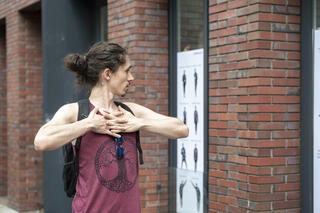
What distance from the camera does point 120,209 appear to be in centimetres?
299

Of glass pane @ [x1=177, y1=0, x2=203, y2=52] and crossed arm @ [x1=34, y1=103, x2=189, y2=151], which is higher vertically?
glass pane @ [x1=177, y1=0, x2=203, y2=52]

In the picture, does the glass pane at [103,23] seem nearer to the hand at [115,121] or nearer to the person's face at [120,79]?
the person's face at [120,79]

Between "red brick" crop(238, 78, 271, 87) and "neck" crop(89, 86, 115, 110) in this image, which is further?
"red brick" crop(238, 78, 271, 87)

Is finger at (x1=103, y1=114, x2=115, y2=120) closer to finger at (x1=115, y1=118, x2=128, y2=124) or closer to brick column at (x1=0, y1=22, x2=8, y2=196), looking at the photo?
finger at (x1=115, y1=118, x2=128, y2=124)

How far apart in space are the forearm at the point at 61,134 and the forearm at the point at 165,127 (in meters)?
0.36

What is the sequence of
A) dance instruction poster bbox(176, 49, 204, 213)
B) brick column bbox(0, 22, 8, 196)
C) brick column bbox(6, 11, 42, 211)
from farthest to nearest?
brick column bbox(0, 22, 8, 196) < brick column bbox(6, 11, 42, 211) < dance instruction poster bbox(176, 49, 204, 213)

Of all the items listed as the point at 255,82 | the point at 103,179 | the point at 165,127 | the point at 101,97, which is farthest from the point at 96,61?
the point at 255,82

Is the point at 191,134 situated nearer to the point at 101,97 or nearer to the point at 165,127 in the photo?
the point at 165,127

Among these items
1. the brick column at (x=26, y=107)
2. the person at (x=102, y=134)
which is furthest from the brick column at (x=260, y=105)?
the brick column at (x=26, y=107)

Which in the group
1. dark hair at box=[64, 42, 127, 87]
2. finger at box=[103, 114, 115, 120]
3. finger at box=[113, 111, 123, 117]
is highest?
dark hair at box=[64, 42, 127, 87]

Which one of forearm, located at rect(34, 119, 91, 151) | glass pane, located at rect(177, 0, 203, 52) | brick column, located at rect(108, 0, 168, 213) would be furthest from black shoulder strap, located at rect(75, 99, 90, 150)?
brick column, located at rect(108, 0, 168, 213)

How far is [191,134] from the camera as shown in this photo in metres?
5.84

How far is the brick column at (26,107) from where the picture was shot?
30.3 ft

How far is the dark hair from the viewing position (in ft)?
9.96
